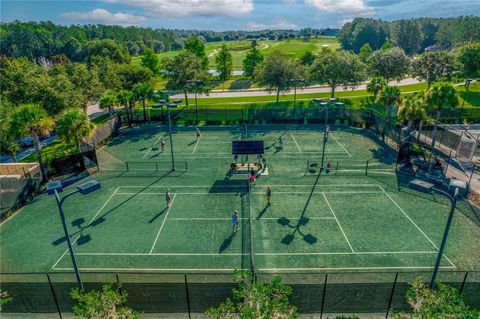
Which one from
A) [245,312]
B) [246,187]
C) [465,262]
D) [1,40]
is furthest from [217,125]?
[1,40]

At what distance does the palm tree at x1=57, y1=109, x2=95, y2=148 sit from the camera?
28.4 meters

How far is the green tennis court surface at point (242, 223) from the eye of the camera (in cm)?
1738

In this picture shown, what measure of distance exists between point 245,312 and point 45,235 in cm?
1636

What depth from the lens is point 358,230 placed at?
1994cm

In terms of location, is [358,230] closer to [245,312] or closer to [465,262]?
[465,262]

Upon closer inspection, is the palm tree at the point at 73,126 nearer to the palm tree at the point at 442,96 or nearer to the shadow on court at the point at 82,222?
the shadow on court at the point at 82,222

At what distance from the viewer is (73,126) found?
1125 inches

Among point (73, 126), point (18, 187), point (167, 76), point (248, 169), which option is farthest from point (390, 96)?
point (18, 187)

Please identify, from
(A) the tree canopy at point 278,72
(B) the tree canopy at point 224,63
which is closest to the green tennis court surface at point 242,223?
(A) the tree canopy at point 278,72

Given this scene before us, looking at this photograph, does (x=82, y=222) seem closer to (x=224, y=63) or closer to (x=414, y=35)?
(x=224, y=63)

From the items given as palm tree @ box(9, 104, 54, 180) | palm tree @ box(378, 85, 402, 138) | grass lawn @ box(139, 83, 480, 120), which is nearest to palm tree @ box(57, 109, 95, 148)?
palm tree @ box(9, 104, 54, 180)

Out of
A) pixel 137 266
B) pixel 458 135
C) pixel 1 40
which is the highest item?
pixel 1 40

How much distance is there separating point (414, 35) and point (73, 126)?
419ft

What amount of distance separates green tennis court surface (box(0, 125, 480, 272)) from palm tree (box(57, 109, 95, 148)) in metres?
3.69
